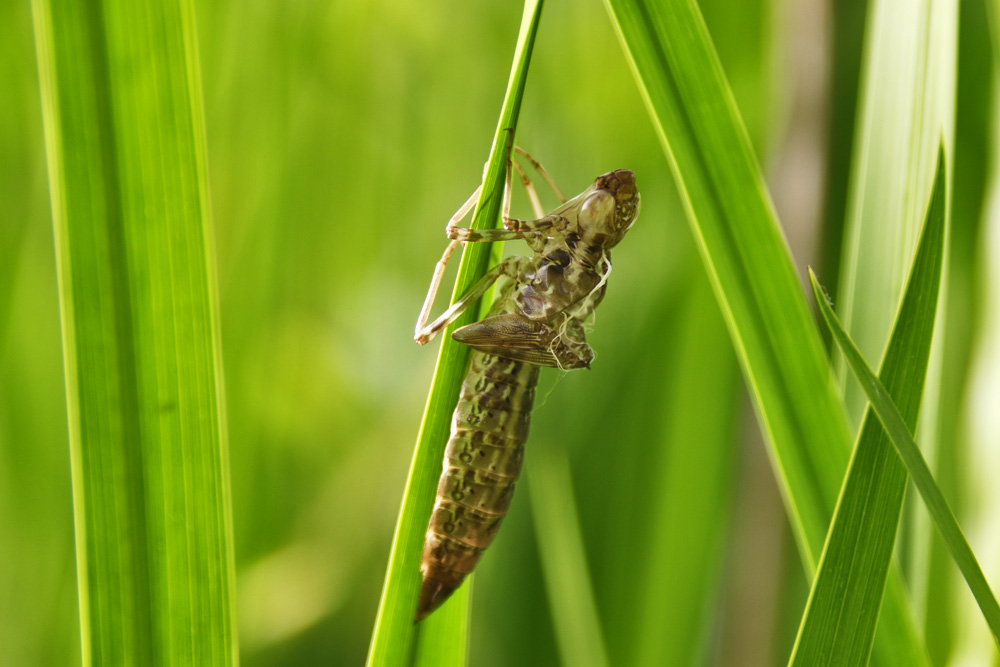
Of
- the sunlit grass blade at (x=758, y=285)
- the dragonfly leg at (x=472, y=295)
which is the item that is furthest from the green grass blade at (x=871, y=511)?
→ the dragonfly leg at (x=472, y=295)

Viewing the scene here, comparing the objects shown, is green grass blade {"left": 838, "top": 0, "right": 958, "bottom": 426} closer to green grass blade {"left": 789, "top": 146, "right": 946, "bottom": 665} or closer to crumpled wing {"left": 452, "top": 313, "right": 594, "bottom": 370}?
green grass blade {"left": 789, "top": 146, "right": 946, "bottom": 665}

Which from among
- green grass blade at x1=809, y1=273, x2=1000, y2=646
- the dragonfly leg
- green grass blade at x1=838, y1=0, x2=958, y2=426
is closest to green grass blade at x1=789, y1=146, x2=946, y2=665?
green grass blade at x1=809, y1=273, x2=1000, y2=646

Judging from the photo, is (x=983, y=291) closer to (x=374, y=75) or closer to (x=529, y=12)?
(x=529, y=12)

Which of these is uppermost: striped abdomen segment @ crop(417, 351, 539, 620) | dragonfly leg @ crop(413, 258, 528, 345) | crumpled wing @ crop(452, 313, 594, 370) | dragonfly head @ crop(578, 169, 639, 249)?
dragonfly head @ crop(578, 169, 639, 249)

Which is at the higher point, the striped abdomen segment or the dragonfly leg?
the dragonfly leg

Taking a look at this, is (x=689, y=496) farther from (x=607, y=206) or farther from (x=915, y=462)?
(x=915, y=462)

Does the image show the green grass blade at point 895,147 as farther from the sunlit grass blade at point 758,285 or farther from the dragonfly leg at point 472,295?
the dragonfly leg at point 472,295

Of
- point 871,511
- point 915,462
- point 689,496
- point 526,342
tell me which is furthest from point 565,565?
point 915,462

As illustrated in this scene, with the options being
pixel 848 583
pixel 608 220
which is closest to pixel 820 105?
pixel 608 220
